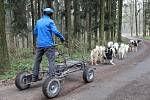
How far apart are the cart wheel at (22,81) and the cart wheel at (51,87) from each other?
1.17m

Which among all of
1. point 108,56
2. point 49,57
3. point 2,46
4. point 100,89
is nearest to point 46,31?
point 49,57

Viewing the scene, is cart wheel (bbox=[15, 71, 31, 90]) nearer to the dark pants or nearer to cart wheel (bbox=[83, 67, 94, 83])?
the dark pants

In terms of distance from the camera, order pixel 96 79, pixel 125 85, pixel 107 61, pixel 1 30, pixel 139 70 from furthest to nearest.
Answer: pixel 107 61, pixel 139 70, pixel 1 30, pixel 96 79, pixel 125 85

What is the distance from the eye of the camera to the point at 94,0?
32.2 meters

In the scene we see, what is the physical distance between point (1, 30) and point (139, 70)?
6422 mm

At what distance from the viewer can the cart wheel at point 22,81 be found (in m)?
9.66

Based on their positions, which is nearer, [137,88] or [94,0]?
[137,88]

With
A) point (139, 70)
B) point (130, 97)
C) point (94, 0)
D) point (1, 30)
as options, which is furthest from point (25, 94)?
point (94, 0)

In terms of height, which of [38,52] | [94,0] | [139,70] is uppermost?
[94,0]

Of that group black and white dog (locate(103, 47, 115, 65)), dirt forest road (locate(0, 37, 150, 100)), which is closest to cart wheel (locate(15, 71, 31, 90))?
dirt forest road (locate(0, 37, 150, 100))

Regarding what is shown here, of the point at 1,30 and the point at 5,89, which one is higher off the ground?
the point at 1,30

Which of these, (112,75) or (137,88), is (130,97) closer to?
(137,88)

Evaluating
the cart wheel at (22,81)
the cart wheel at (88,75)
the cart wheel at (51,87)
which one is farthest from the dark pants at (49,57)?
the cart wheel at (88,75)

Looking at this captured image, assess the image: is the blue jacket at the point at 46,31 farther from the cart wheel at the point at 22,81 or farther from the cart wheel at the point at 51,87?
the cart wheel at the point at 51,87
